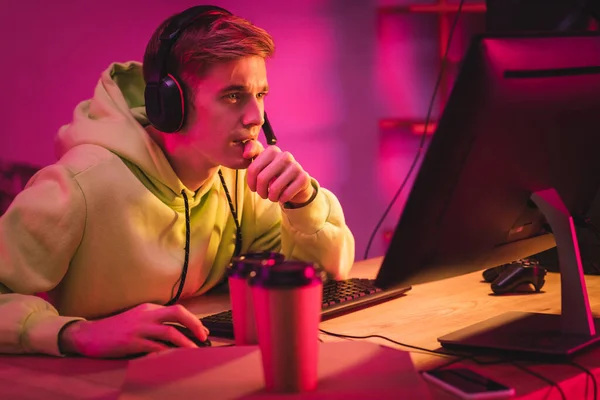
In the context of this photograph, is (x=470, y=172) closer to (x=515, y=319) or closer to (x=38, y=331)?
(x=515, y=319)

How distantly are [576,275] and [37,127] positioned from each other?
4.85 feet

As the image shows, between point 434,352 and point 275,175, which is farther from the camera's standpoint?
point 275,175

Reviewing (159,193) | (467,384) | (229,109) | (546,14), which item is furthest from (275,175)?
(546,14)

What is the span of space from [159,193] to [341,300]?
1.57 ft

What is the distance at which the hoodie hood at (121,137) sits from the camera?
60.4 inches

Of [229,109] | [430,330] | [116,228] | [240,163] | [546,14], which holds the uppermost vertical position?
[546,14]

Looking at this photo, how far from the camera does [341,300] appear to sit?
134cm

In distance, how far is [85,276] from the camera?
4.83 feet

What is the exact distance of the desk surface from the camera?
96 centimetres

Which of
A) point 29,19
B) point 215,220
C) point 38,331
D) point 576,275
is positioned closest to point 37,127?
point 29,19

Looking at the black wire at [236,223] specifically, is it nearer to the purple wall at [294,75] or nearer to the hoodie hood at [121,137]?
the hoodie hood at [121,137]

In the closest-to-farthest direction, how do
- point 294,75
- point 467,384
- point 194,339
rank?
point 467,384
point 194,339
point 294,75

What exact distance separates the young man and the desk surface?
122 mm

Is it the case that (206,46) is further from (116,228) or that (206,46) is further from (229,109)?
(116,228)
